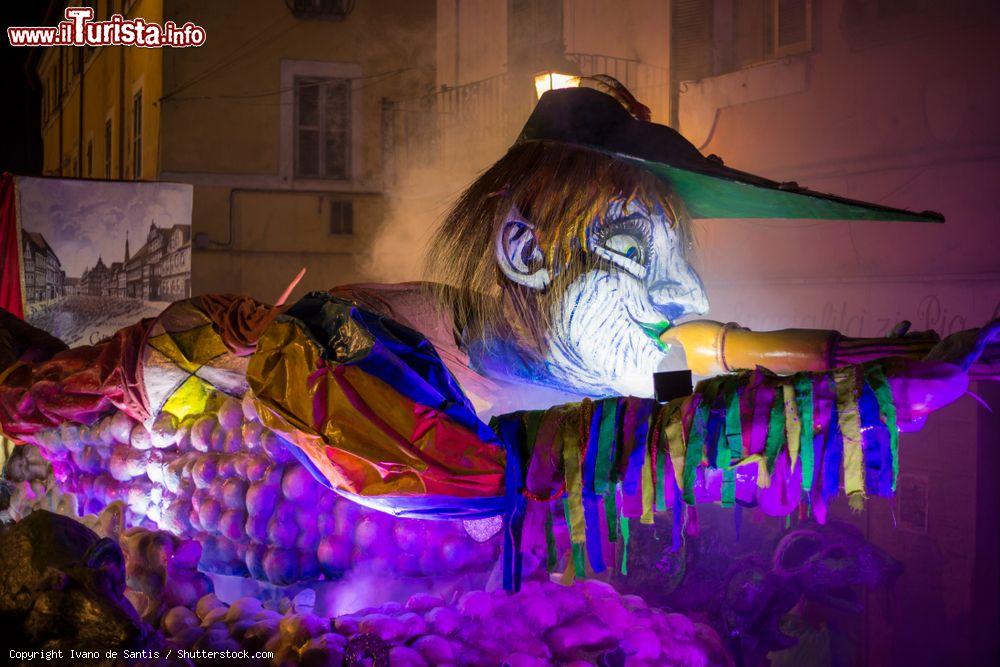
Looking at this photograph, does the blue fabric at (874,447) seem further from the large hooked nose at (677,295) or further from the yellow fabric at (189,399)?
the yellow fabric at (189,399)

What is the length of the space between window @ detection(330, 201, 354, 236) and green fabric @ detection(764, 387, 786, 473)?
1073 cm

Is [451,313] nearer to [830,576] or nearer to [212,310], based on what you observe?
[212,310]

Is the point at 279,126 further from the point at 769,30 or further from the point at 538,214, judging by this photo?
the point at 538,214

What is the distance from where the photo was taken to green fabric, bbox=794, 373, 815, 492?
149 cm

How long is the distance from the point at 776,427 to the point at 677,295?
0.70 metres

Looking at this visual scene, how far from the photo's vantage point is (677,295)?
216 centimetres

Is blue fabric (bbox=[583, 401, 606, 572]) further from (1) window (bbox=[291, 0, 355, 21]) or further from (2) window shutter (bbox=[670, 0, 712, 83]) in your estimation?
(1) window (bbox=[291, 0, 355, 21])

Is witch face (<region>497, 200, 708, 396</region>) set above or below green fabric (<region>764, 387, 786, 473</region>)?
above

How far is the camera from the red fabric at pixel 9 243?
6.20 meters

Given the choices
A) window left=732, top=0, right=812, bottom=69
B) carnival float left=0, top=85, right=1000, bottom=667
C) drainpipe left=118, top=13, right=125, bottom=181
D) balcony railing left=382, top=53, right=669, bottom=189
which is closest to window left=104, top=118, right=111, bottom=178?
drainpipe left=118, top=13, right=125, bottom=181

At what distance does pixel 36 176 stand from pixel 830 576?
19.8ft

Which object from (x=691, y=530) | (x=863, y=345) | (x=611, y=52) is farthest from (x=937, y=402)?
(x=611, y=52)

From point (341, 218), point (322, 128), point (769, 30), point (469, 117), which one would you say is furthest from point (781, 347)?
point (322, 128)

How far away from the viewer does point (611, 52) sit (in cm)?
771
